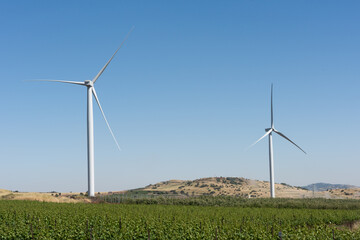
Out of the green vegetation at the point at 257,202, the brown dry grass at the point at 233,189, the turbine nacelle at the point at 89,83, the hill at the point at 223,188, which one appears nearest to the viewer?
the green vegetation at the point at 257,202

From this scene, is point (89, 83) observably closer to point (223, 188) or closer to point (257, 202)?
point (257, 202)

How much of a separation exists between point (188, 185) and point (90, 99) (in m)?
118

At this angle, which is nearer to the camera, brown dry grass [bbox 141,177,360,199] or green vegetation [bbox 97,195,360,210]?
green vegetation [bbox 97,195,360,210]

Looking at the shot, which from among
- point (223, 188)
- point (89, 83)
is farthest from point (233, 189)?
point (89, 83)

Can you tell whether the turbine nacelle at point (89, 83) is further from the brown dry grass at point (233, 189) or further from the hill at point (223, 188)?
the brown dry grass at point (233, 189)

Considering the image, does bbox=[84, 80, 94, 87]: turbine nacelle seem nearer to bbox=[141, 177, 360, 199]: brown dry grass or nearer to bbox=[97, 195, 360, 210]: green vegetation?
bbox=[97, 195, 360, 210]: green vegetation

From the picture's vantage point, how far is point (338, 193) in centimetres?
14950

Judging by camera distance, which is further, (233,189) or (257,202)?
(233,189)

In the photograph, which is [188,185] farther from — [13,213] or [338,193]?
[13,213]

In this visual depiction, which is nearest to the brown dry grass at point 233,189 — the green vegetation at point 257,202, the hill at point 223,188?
the hill at point 223,188

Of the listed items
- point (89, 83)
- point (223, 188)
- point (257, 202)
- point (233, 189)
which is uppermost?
point (89, 83)

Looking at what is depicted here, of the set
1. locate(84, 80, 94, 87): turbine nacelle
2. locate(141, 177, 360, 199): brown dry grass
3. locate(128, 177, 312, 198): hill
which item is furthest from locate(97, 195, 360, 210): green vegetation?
locate(128, 177, 312, 198): hill

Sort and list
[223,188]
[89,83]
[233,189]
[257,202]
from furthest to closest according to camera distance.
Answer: [223,188] < [233,189] < [89,83] < [257,202]

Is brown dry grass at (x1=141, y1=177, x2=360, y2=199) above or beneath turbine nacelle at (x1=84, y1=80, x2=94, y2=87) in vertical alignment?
beneath
